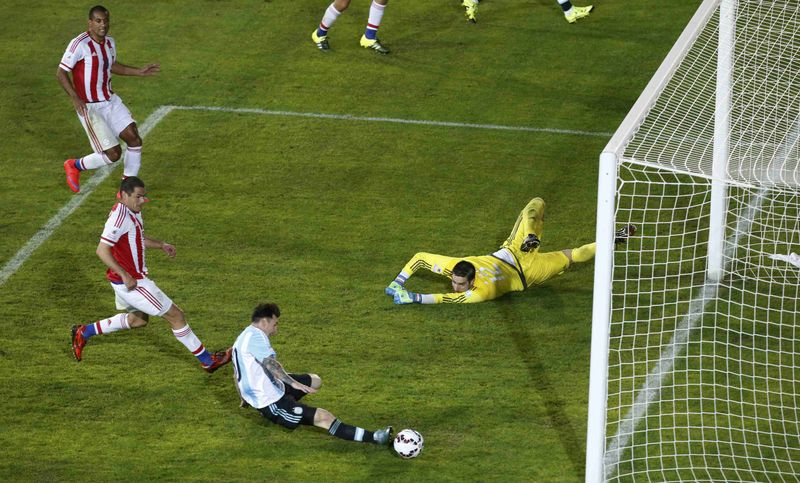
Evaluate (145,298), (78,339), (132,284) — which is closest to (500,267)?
(145,298)

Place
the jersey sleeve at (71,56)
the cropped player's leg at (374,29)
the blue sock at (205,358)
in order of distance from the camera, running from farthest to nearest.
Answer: the cropped player's leg at (374,29), the jersey sleeve at (71,56), the blue sock at (205,358)

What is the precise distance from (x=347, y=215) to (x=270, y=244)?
3.06 feet

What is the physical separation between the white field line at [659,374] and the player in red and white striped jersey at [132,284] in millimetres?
3104

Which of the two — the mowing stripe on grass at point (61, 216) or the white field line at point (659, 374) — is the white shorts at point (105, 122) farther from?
the white field line at point (659, 374)

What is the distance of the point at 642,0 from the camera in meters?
18.0

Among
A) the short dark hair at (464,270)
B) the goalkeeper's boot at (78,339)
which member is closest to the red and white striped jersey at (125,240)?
the goalkeeper's boot at (78,339)

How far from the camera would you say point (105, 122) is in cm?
1254

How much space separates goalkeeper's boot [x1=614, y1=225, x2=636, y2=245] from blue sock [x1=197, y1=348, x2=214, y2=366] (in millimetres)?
3927

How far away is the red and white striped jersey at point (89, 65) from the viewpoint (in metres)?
12.1

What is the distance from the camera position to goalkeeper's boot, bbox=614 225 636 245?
11.8 metres

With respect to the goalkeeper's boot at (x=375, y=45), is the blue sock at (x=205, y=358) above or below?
below

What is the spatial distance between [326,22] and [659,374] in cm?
765

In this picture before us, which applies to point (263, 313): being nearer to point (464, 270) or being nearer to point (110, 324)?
point (110, 324)

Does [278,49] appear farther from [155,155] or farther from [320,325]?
[320,325]
